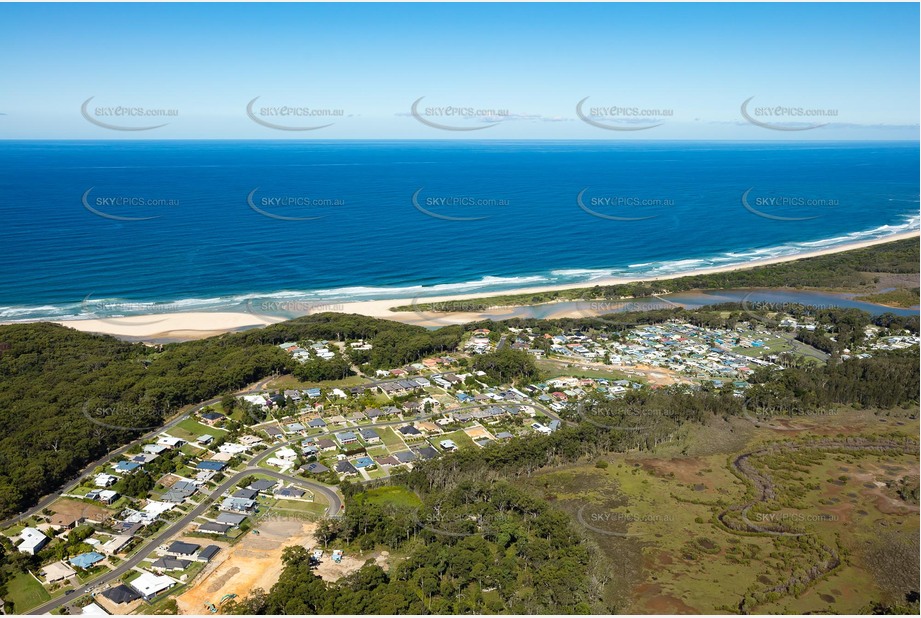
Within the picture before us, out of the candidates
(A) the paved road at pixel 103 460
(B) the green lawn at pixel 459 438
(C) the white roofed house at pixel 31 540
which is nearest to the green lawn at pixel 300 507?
(B) the green lawn at pixel 459 438

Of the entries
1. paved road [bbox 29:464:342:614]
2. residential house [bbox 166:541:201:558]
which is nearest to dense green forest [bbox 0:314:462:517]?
paved road [bbox 29:464:342:614]

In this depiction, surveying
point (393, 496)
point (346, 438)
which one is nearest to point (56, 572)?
point (393, 496)

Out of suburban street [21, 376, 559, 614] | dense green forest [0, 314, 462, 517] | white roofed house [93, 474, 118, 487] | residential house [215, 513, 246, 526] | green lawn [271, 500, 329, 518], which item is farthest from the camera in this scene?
dense green forest [0, 314, 462, 517]

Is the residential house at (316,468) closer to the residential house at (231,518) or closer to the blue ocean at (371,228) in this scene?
the residential house at (231,518)

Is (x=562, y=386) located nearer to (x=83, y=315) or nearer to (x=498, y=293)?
(x=498, y=293)

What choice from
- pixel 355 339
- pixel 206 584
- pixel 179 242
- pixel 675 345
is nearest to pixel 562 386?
pixel 675 345

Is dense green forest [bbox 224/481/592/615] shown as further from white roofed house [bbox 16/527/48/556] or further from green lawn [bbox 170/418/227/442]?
green lawn [bbox 170/418/227/442]
